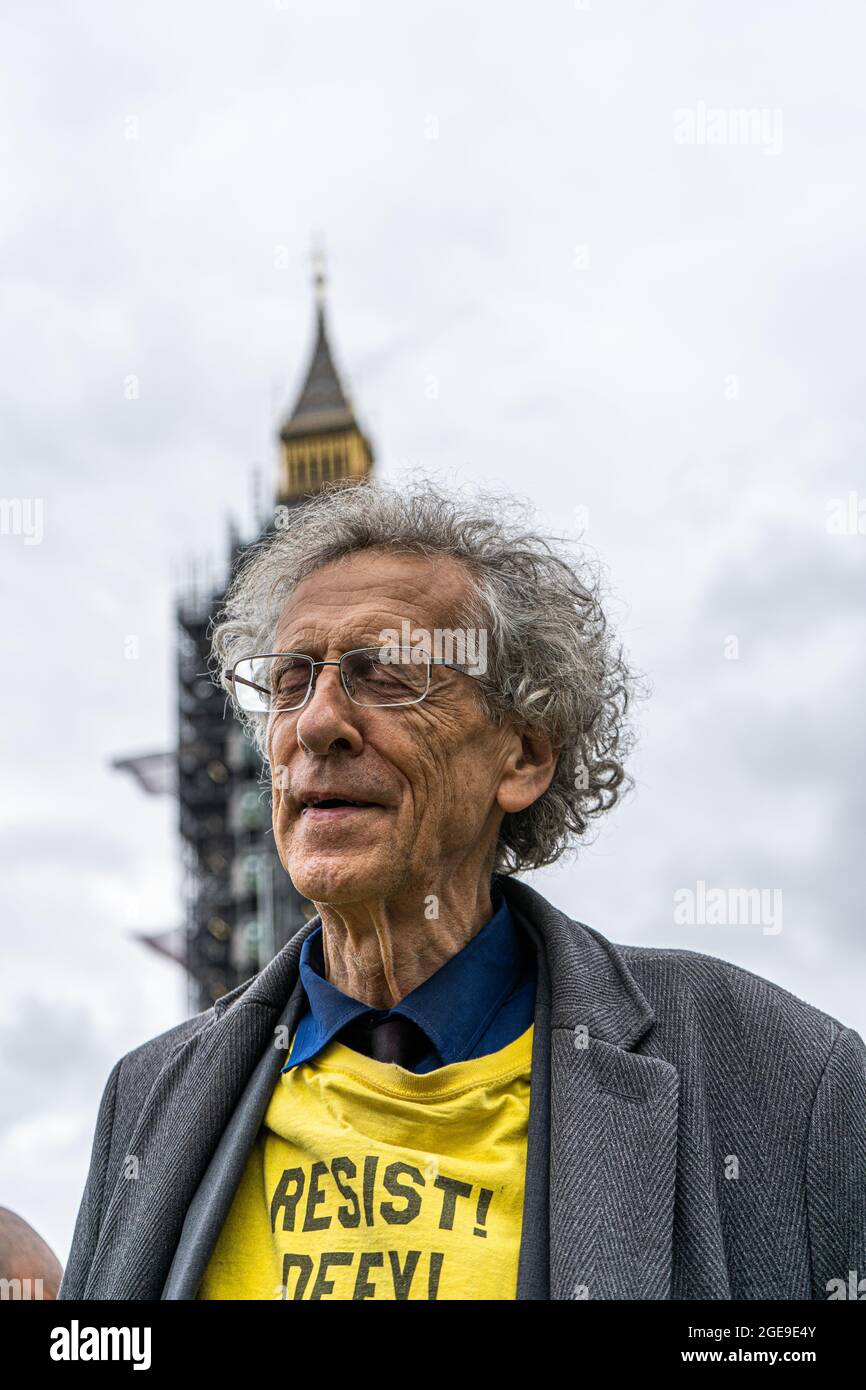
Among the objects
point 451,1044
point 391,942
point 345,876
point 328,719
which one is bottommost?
point 451,1044

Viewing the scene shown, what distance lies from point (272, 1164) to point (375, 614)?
1.11m

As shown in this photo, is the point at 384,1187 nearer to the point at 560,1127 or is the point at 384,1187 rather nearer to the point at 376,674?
the point at 560,1127

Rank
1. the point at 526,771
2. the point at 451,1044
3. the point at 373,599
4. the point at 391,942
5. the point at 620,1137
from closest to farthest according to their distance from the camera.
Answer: the point at 620,1137 → the point at 451,1044 → the point at 391,942 → the point at 373,599 → the point at 526,771

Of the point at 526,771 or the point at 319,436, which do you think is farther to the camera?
the point at 319,436

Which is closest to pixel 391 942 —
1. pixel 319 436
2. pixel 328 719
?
pixel 328 719

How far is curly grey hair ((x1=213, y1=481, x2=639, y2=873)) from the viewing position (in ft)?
11.4

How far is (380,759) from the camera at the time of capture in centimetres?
320

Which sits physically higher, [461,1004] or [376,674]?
[376,674]

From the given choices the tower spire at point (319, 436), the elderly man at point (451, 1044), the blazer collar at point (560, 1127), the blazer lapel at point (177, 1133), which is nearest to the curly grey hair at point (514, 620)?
the elderly man at point (451, 1044)

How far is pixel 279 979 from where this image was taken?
134 inches

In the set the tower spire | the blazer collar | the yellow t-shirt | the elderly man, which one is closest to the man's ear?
the elderly man

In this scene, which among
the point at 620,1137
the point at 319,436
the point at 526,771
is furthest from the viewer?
the point at 319,436

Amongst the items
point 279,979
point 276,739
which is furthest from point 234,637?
point 279,979

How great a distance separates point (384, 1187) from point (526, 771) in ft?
3.24
